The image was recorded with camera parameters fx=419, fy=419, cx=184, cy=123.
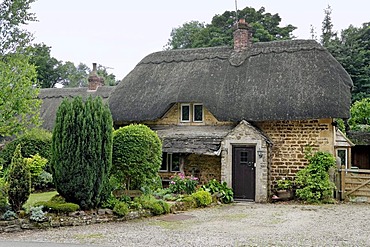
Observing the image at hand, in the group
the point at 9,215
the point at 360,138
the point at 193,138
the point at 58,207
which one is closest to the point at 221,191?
the point at 193,138

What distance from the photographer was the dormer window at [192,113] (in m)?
18.5

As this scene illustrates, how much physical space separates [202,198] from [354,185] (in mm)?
5739

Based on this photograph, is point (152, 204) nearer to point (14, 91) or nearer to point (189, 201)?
point (189, 201)

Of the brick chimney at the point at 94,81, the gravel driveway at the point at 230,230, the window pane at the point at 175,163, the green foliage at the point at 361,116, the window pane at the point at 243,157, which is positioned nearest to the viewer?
the gravel driveway at the point at 230,230

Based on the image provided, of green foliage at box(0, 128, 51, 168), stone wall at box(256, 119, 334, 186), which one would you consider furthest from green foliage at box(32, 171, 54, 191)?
stone wall at box(256, 119, 334, 186)

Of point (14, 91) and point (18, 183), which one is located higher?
point (14, 91)

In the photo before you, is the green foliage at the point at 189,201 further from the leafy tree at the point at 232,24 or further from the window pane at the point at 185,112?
A: the leafy tree at the point at 232,24

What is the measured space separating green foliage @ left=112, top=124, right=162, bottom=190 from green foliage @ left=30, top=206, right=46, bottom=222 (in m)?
2.70

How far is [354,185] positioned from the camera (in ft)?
50.1

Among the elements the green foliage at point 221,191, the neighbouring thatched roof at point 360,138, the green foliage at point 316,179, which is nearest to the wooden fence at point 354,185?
the green foliage at point 316,179

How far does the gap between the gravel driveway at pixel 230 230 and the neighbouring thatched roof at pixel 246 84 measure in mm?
4658

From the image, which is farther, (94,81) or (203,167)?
(94,81)

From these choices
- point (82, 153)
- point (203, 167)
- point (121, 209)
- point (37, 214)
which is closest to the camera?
point (37, 214)

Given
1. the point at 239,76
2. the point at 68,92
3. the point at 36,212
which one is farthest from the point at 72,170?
the point at 68,92
